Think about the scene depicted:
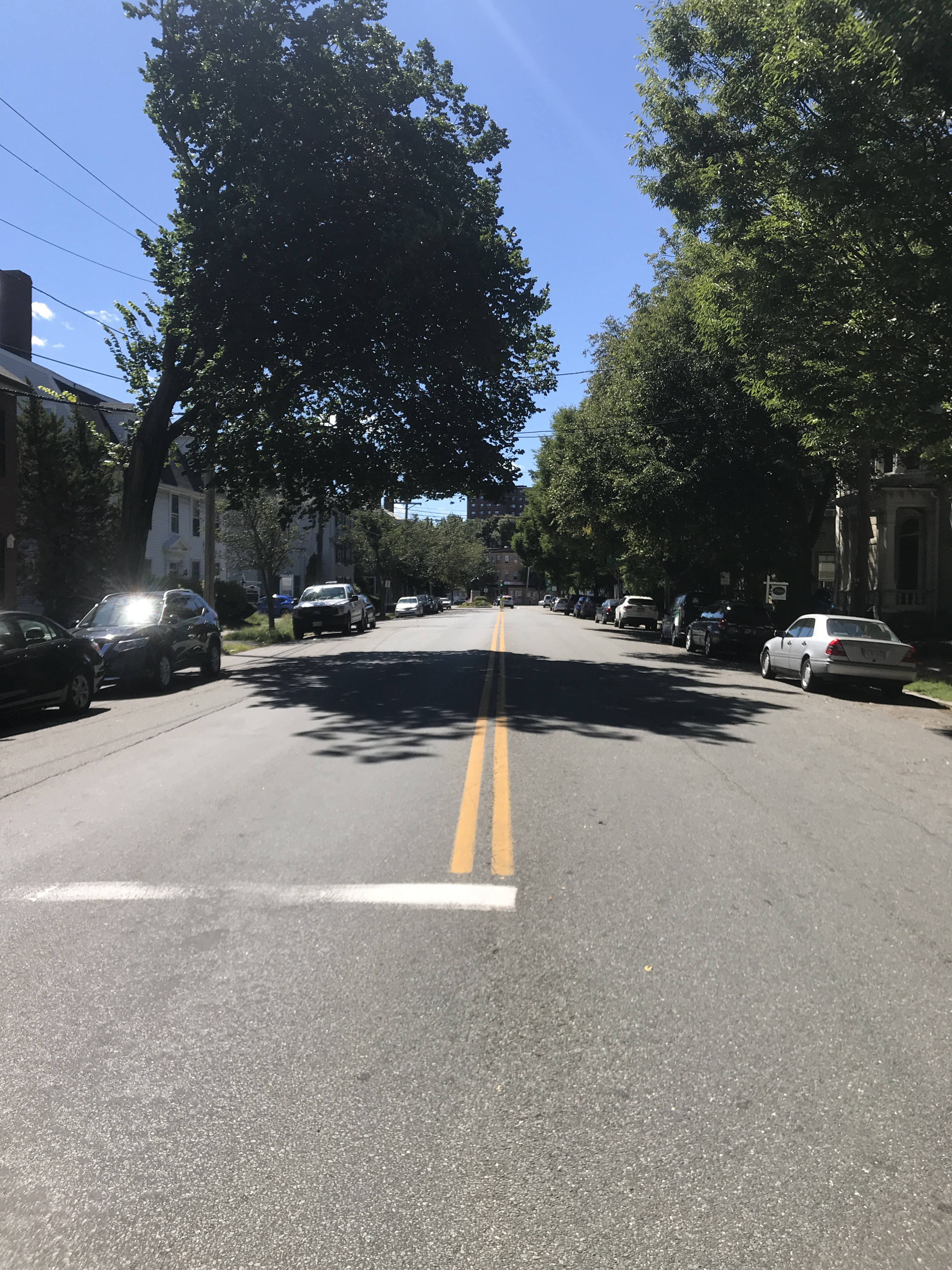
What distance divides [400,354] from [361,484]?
573 cm

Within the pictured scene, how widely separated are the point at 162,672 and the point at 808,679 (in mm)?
11007

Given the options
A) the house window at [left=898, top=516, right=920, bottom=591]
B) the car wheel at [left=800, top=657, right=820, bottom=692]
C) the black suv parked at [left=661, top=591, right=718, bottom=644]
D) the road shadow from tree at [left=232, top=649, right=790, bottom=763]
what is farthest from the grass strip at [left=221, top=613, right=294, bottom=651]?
the house window at [left=898, top=516, right=920, bottom=591]

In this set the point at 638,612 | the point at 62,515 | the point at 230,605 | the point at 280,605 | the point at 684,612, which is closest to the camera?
the point at 62,515

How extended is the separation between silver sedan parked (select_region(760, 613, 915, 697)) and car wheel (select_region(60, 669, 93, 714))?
38.1 feet

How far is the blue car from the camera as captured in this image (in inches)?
2147

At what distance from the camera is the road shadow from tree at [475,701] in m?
11.2

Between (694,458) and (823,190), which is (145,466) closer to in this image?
(694,458)

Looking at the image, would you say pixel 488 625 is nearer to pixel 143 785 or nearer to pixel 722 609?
pixel 722 609

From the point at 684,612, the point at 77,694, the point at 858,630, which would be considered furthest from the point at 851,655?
the point at 684,612

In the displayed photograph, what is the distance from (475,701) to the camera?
1444 centimetres

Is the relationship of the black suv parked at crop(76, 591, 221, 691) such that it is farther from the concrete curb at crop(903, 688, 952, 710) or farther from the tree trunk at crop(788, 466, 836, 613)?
the tree trunk at crop(788, 466, 836, 613)

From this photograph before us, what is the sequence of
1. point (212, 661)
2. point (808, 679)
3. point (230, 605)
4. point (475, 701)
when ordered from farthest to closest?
point (230, 605) < point (212, 661) < point (808, 679) < point (475, 701)

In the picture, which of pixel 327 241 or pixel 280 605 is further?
pixel 280 605

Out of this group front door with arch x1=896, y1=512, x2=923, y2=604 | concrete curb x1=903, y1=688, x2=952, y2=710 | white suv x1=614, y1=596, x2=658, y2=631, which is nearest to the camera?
concrete curb x1=903, y1=688, x2=952, y2=710
